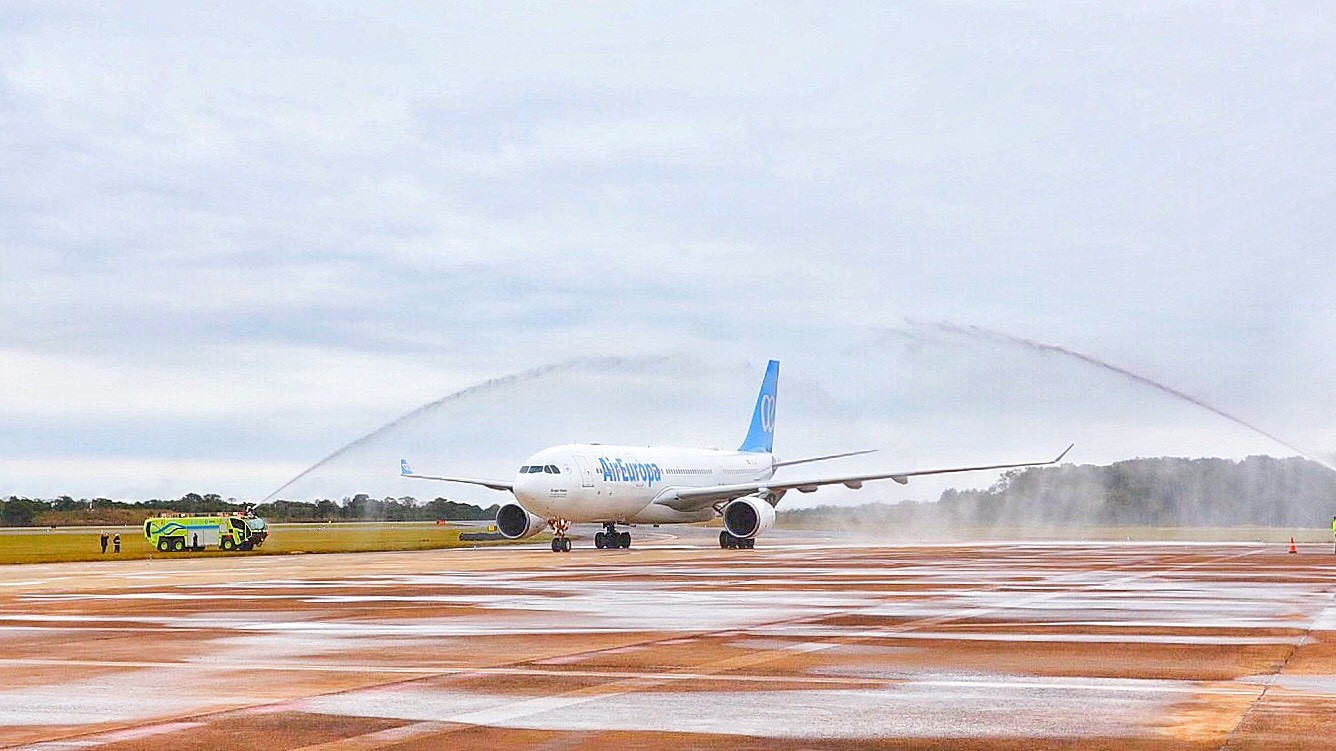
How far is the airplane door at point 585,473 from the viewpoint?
6028cm

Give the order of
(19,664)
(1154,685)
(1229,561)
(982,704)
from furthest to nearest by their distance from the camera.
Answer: (1229,561)
(19,664)
(1154,685)
(982,704)

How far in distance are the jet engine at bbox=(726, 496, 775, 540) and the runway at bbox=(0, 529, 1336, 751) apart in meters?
31.1

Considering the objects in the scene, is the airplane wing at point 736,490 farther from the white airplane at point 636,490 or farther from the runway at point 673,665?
the runway at point 673,665

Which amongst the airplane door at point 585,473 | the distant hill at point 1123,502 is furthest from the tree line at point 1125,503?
the airplane door at point 585,473

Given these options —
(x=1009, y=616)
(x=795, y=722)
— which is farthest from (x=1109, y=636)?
(x=795, y=722)

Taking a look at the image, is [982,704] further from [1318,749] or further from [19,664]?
[19,664]

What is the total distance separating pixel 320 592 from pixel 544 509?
98.9 ft

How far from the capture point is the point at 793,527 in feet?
305

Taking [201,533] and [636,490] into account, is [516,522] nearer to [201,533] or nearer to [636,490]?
[636,490]

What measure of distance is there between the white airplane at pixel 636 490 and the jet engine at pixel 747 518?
0.13ft

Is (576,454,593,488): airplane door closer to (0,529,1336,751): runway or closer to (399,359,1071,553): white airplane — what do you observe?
(399,359,1071,553): white airplane

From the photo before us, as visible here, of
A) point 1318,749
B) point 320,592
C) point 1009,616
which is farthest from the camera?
point 320,592

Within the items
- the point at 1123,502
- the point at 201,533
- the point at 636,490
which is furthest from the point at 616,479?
the point at 1123,502

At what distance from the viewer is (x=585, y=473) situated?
2382 inches
